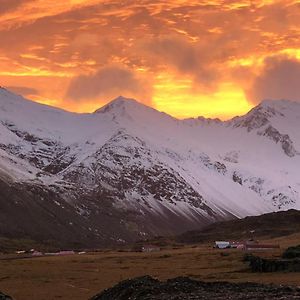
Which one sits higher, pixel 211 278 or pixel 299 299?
pixel 299 299

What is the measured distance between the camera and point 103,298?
129ft

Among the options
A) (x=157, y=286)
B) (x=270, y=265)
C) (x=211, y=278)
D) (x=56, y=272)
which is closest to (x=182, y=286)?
(x=157, y=286)

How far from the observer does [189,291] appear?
123 feet

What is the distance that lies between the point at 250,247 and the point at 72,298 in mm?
73600

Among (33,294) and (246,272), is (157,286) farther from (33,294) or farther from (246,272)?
(246,272)

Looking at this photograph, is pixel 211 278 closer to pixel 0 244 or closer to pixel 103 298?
pixel 103 298

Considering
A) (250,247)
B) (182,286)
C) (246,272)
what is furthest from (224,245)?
(182,286)

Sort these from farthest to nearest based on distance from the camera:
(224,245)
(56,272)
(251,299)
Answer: (224,245), (56,272), (251,299)

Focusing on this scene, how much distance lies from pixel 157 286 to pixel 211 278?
81.5 ft

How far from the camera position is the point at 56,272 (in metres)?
82.2

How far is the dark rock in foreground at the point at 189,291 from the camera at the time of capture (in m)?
34.3

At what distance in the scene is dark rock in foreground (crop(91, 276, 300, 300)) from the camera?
112ft

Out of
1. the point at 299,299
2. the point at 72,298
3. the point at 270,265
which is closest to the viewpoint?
the point at 299,299

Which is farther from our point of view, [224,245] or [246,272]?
[224,245]
